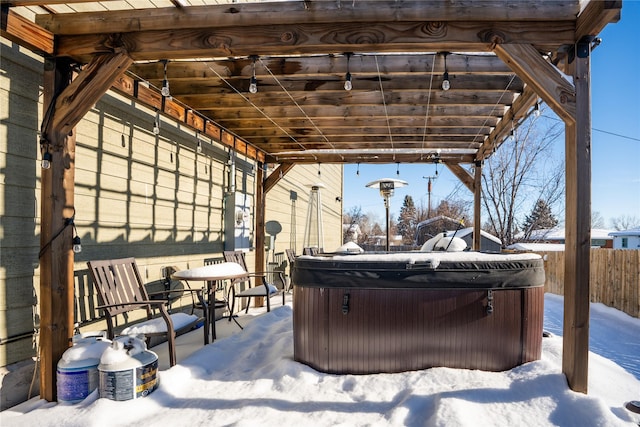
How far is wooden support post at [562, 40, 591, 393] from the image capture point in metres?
2.63

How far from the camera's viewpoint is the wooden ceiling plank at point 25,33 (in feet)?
7.95

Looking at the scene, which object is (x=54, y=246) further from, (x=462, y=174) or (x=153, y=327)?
(x=462, y=174)

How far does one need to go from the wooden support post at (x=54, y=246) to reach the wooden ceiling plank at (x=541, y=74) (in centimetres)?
297

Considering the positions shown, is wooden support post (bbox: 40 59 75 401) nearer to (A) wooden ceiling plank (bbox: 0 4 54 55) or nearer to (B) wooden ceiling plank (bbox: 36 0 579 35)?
(A) wooden ceiling plank (bbox: 0 4 54 55)

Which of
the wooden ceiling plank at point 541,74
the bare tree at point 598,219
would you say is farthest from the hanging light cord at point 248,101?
the bare tree at point 598,219

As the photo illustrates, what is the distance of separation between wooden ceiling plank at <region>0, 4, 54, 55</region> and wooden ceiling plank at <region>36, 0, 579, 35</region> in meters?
0.11

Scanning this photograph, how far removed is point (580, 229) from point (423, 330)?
125cm

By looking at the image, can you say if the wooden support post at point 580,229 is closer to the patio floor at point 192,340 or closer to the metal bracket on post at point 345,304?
the metal bracket on post at point 345,304

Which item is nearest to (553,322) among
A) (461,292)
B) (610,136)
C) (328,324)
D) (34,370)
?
(461,292)

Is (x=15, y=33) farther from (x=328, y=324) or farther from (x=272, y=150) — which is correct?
(x=272, y=150)

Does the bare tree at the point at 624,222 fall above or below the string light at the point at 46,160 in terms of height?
below

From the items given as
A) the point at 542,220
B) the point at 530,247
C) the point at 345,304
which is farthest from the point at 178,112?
the point at 542,220

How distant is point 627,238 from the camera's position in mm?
21828

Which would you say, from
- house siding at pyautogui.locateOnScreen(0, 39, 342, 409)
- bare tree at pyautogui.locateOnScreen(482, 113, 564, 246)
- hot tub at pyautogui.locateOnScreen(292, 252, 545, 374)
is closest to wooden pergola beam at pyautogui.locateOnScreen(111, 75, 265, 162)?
house siding at pyautogui.locateOnScreen(0, 39, 342, 409)
